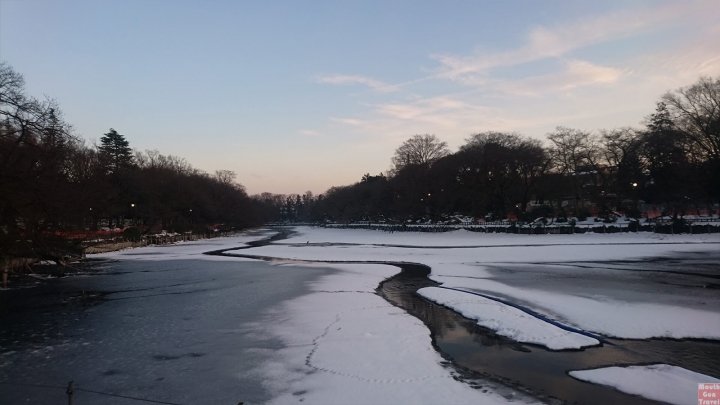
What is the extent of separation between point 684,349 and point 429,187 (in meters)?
69.0

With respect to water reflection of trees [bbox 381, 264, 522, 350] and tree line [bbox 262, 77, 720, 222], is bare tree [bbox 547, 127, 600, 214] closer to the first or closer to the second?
tree line [bbox 262, 77, 720, 222]

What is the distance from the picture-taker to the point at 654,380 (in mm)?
7594

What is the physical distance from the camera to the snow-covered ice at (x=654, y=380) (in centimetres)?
696

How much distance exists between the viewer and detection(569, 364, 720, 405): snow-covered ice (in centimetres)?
696

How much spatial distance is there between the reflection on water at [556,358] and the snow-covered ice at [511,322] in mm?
360

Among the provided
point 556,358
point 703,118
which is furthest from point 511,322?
point 703,118

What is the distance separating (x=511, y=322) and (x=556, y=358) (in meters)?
2.77

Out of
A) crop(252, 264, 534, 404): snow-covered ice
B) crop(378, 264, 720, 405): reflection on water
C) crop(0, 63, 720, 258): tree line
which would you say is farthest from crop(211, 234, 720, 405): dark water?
crop(0, 63, 720, 258): tree line

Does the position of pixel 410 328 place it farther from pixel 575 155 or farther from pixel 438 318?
pixel 575 155

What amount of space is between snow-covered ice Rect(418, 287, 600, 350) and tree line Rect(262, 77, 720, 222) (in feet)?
143

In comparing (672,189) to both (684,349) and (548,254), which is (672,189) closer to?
(548,254)

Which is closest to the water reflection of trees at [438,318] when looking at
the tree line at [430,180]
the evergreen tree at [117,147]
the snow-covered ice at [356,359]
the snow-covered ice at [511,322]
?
the snow-covered ice at [511,322]

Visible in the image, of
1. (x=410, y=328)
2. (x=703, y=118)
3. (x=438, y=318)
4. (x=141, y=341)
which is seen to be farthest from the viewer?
(x=703, y=118)

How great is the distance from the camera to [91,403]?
6.86 meters
